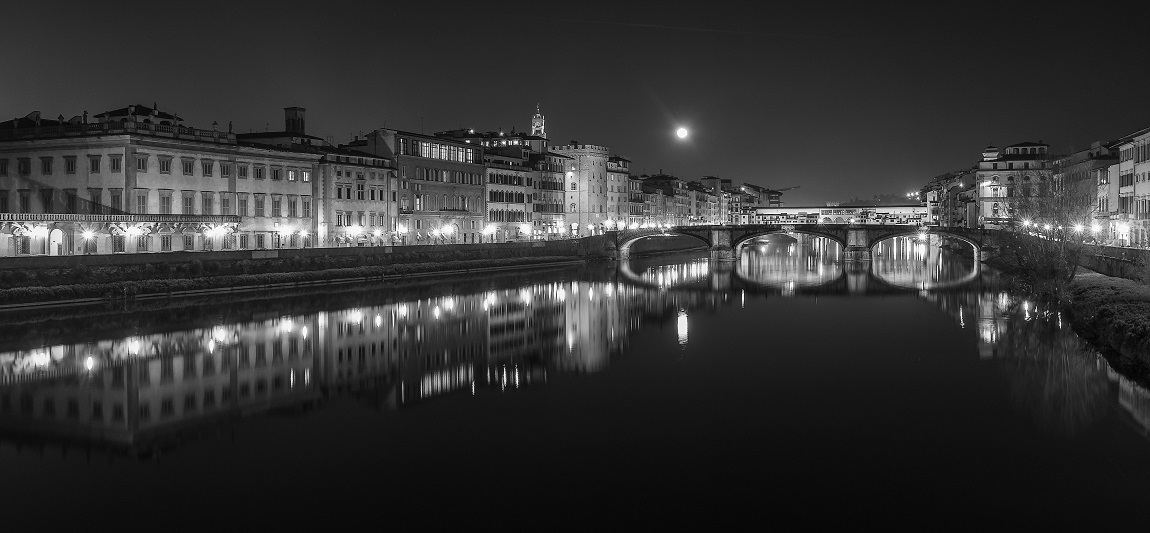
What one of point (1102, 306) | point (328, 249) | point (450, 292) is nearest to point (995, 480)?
point (1102, 306)

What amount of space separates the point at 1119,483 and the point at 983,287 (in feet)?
141

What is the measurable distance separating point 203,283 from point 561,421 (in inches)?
1307

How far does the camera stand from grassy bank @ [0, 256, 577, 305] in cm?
4253

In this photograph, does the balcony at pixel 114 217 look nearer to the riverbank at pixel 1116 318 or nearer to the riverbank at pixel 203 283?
the riverbank at pixel 203 283

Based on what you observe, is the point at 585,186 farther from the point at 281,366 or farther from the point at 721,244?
the point at 281,366

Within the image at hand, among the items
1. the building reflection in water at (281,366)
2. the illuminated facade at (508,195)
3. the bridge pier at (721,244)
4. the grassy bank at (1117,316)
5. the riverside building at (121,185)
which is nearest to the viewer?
the building reflection in water at (281,366)

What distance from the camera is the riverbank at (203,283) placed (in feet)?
139

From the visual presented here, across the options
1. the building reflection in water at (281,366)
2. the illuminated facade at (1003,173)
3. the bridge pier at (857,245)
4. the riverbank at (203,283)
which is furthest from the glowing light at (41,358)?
the illuminated facade at (1003,173)

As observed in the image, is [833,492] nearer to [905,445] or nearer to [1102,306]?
[905,445]

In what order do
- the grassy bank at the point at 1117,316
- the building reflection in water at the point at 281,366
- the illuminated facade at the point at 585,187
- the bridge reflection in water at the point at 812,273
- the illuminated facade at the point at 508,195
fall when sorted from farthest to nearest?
the illuminated facade at the point at 585,187
the illuminated facade at the point at 508,195
the bridge reflection in water at the point at 812,273
the grassy bank at the point at 1117,316
the building reflection in water at the point at 281,366

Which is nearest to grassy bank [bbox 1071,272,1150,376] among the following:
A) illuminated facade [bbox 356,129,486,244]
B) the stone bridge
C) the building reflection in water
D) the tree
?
the tree

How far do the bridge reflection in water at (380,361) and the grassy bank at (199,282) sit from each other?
6868 mm

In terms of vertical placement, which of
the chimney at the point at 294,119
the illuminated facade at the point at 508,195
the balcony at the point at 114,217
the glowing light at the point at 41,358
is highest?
the chimney at the point at 294,119

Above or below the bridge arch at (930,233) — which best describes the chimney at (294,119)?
above
